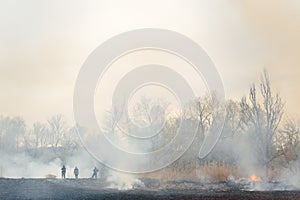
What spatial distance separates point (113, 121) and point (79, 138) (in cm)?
762

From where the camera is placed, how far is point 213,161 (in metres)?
50.8

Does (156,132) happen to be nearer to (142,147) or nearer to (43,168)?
(142,147)

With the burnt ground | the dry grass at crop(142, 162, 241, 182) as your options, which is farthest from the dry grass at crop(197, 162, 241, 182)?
the burnt ground

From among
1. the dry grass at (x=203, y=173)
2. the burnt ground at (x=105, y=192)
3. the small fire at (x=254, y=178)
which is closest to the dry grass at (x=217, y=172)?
the dry grass at (x=203, y=173)

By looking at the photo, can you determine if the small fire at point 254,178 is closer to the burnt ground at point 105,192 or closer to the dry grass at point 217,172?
the dry grass at point 217,172

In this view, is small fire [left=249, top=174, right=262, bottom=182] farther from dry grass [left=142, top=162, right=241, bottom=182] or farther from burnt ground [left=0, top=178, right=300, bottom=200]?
burnt ground [left=0, top=178, right=300, bottom=200]

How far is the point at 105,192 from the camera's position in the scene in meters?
32.9

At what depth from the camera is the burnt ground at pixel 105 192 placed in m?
28.6

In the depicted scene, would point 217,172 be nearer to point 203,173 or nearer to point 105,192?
point 203,173

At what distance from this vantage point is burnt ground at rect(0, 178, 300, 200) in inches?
1127

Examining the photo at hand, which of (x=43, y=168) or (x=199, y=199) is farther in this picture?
(x=43, y=168)

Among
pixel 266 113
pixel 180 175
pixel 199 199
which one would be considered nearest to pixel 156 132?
pixel 180 175

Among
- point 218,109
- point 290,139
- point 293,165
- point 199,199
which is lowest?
point 199,199

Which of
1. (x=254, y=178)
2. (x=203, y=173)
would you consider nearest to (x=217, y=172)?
(x=203, y=173)
